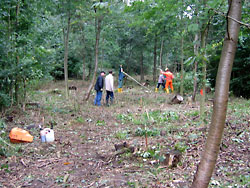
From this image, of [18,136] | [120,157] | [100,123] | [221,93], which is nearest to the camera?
[221,93]

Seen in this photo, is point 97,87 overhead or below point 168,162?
overhead

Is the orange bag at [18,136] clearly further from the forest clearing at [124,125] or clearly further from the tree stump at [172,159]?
the tree stump at [172,159]

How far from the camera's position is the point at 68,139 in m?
6.75

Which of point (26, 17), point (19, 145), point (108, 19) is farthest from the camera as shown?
point (108, 19)

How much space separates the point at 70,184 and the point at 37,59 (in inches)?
239

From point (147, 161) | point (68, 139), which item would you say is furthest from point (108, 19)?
point (147, 161)

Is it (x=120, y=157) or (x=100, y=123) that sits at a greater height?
(x=100, y=123)

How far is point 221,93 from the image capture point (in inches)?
81.3

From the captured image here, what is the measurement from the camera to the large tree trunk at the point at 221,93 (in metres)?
1.99

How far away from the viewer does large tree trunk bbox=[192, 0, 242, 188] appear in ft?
6.54

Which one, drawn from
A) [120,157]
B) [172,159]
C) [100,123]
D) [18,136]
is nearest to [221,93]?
[172,159]

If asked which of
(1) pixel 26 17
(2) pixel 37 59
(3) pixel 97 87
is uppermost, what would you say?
(1) pixel 26 17

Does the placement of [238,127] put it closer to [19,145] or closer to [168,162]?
[168,162]

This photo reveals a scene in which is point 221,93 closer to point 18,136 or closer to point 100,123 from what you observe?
point 18,136
